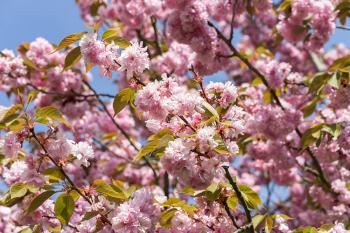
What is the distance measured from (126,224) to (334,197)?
126 inches

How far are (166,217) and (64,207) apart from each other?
1.67ft

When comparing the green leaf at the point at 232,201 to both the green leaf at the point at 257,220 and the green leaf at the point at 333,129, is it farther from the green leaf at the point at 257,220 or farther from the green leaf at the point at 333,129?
the green leaf at the point at 333,129

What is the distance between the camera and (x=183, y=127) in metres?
2.42

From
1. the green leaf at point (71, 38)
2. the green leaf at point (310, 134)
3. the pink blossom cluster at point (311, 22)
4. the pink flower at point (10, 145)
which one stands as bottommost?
the pink flower at point (10, 145)

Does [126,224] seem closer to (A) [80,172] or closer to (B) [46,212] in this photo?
(B) [46,212]

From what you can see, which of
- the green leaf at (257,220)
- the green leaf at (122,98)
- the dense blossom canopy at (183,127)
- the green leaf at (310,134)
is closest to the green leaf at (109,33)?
the dense blossom canopy at (183,127)

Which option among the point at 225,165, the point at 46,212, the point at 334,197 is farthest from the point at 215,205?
the point at 334,197

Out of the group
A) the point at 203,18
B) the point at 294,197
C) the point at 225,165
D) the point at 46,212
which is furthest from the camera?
the point at 294,197

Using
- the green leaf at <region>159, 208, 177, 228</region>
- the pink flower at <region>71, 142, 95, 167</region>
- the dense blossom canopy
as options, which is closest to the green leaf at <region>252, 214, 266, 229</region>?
the dense blossom canopy

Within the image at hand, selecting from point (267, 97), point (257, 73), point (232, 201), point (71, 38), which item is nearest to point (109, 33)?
point (71, 38)

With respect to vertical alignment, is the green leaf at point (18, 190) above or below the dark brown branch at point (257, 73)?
below

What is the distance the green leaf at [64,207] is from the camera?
8.13 feet

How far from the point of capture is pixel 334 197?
5070 millimetres

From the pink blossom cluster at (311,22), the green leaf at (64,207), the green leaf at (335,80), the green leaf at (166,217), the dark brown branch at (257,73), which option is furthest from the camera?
the pink blossom cluster at (311,22)
